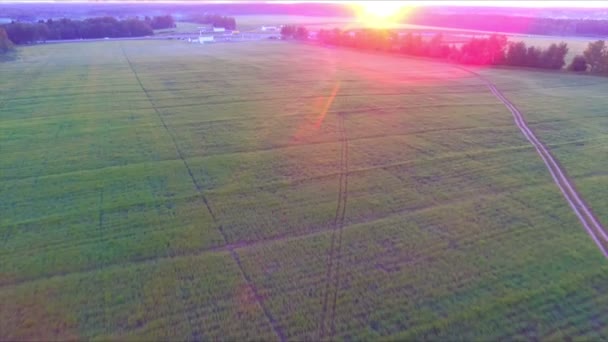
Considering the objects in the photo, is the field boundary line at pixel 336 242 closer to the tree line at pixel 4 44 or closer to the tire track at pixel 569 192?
the tire track at pixel 569 192

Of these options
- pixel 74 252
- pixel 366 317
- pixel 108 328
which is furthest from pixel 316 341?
pixel 74 252

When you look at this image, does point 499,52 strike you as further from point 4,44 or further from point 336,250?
point 4,44

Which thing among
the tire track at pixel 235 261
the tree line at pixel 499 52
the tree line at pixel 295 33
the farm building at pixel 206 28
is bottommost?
the tire track at pixel 235 261

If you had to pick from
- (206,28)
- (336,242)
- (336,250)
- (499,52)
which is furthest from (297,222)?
(206,28)

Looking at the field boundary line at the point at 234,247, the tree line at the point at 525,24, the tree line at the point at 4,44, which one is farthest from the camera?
the tree line at the point at 525,24

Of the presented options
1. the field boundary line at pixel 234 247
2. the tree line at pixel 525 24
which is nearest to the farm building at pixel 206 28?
the tree line at pixel 525 24

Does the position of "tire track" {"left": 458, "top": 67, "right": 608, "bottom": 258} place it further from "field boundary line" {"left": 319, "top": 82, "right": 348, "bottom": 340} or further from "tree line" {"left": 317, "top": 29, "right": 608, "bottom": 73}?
"tree line" {"left": 317, "top": 29, "right": 608, "bottom": 73}

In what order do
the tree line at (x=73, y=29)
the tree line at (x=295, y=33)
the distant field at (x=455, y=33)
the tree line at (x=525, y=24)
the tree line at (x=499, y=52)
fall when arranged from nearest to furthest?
the tree line at (x=499, y=52)
the distant field at (x=455, y=33)
the tree line at (x=73, y=29)
the tree line at (x=525, y=24)
the tree line at (x=295, y=33)
